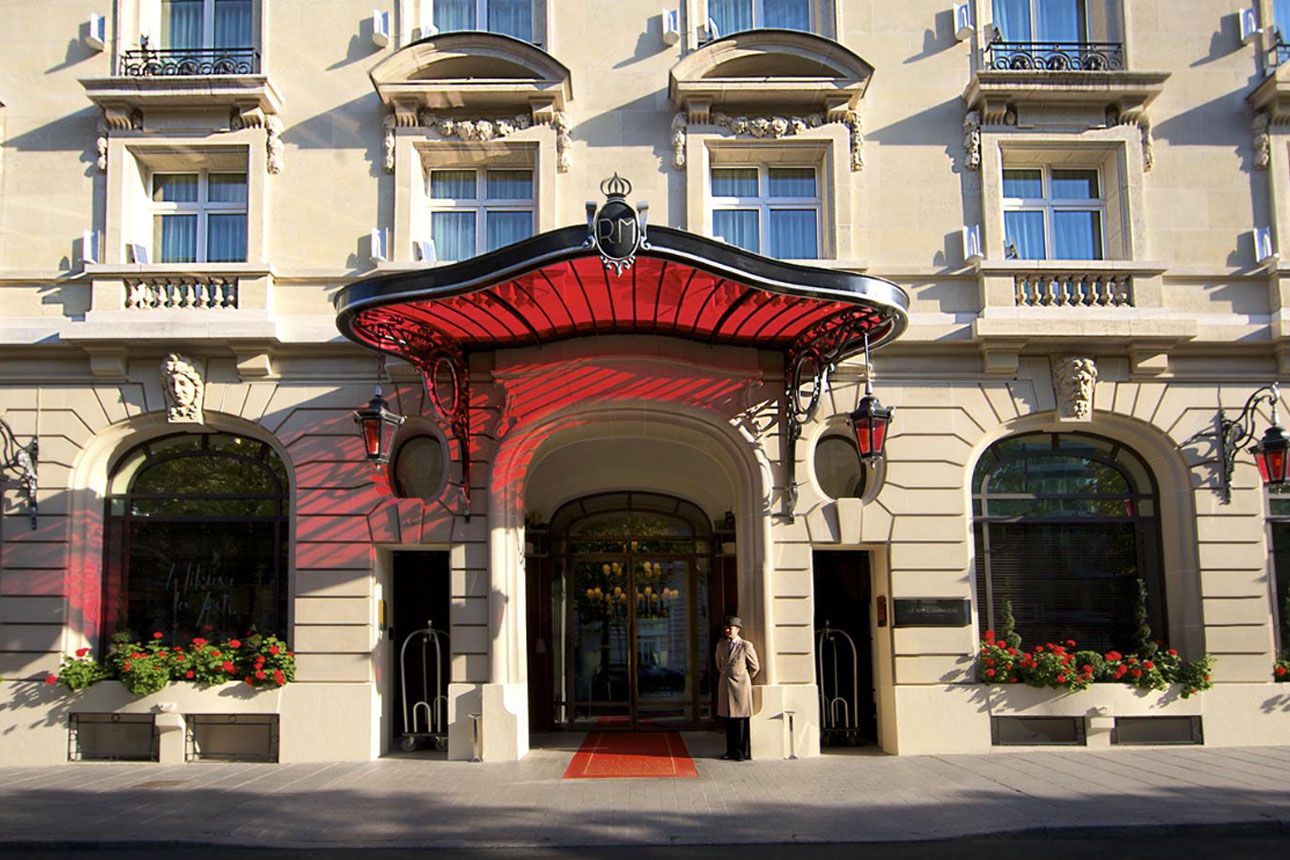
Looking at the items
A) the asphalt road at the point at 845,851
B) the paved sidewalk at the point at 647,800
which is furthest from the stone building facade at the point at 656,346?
the asphalt road at the point at 845,851

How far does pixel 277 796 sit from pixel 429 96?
8.19m

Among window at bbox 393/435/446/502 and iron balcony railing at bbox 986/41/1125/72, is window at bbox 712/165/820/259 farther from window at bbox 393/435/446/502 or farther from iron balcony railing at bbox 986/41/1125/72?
window at bbox 393/435/446/502

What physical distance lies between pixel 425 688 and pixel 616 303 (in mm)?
5483

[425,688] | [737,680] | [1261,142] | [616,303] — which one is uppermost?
[1261,142]

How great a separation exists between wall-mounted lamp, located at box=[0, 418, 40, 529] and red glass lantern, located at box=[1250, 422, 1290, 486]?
14.0 m

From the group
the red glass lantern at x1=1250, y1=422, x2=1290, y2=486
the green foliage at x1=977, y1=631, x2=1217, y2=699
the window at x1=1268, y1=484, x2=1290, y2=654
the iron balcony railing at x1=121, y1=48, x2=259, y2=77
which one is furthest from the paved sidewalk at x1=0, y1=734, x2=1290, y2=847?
the iron balcony railing at x1=121, y1=48, x2=259, y2=77

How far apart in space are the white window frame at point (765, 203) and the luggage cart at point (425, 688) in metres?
6.17

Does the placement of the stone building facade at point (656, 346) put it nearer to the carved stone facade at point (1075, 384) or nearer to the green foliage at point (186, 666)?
the carved stone facade at point (1075, 384)

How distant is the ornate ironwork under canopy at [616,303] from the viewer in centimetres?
1144

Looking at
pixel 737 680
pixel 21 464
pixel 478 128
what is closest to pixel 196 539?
pixel 21 464

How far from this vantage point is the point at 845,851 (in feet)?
29.9

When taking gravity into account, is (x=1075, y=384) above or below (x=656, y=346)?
below

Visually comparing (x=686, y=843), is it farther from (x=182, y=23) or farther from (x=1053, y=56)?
(x=182, y=23)

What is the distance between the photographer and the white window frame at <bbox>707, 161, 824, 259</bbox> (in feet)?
49.9
